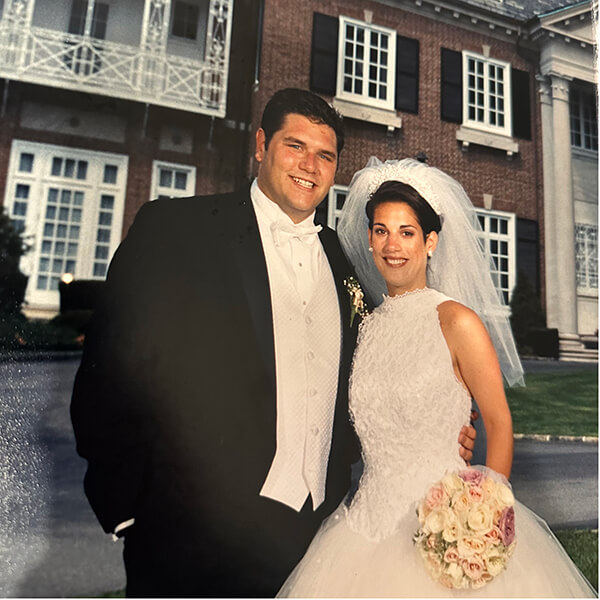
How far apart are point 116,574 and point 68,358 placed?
70cm

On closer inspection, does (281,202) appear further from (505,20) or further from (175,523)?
(505,20)

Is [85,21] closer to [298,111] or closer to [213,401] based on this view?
[298,111]

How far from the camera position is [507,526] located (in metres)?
1.53

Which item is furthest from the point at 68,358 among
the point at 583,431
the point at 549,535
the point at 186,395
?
the point at 583,431

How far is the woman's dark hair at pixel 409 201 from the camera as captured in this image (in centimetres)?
179

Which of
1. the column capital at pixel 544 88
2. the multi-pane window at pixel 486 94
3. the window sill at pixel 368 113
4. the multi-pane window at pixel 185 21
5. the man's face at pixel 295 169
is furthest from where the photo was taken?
the column capital at pixel 544 88

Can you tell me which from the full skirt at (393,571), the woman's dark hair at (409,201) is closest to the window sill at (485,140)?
the woman's dark hair at (409,201)

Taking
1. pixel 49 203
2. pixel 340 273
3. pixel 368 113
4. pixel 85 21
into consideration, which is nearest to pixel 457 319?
pixel 340 273

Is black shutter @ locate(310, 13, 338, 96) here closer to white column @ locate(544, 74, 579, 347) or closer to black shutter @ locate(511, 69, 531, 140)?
black shutter @ locate(511, 69, 531, 140)

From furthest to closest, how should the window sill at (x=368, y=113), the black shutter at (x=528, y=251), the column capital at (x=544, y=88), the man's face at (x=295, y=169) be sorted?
1. the column capital at (x=544, y=88)
2. the black shutter at (x=528, y=251)
3. the window sill at (x=368, y=113)
4. the man's face at (x=295, y=169)

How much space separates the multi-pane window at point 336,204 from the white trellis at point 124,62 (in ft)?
1.80

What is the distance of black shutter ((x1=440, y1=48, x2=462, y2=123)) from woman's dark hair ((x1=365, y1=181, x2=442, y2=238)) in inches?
28.7

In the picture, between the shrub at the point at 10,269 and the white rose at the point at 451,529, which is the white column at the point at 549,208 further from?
the shrub at the point at 10,269

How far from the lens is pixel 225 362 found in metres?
1.60
